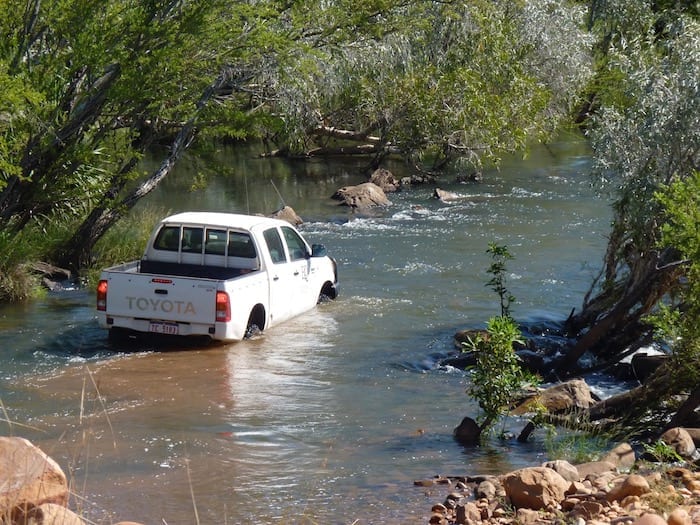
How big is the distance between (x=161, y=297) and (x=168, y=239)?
67.0 inches

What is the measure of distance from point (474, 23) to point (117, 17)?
16.5 metres

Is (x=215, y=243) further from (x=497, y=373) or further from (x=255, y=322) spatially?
(x=497, y=373)

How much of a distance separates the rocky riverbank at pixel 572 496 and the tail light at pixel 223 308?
4802 millimetres

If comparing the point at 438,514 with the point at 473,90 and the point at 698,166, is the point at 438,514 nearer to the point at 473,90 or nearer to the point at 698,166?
the point at 698,166

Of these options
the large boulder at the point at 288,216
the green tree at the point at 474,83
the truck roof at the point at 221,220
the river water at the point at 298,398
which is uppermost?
the green tree at the point at 474,83

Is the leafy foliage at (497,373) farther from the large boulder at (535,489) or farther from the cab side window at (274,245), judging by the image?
the cab side window at (274,245)

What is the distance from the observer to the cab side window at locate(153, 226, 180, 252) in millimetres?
14438

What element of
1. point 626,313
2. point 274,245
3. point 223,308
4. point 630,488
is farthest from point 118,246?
point 630,488

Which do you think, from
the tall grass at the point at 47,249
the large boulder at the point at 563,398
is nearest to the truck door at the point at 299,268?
the tall grass at the point at 47,249

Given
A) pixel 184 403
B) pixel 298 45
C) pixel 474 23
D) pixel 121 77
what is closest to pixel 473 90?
pixel 474 23

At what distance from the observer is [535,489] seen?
7730mm

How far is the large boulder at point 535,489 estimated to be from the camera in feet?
25.2

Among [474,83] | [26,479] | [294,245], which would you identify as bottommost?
[26,479]

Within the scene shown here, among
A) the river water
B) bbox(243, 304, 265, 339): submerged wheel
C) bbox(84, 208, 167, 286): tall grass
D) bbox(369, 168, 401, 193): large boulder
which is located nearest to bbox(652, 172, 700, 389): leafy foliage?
the river water
